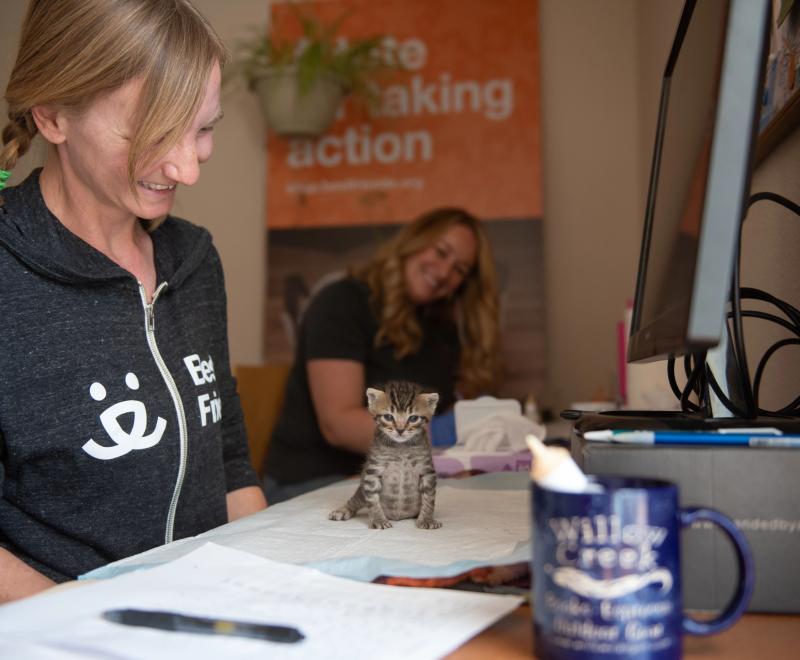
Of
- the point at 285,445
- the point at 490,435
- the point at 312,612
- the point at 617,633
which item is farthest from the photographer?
the point at 285,445

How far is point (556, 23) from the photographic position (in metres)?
3.14

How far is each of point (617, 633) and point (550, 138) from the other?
9.51ft

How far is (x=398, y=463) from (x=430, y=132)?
2510 millimetres

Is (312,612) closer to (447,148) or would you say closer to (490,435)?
(490,435)

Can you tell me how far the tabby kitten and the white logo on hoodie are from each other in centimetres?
34

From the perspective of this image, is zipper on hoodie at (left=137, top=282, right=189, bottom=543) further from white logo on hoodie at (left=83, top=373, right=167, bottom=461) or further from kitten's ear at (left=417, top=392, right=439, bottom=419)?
kitten's ear at (left=417, top=392, right=439, bottom=419)

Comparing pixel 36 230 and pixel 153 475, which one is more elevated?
pixel 36 230

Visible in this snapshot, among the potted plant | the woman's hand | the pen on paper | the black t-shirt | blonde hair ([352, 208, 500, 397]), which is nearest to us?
the pen on paper

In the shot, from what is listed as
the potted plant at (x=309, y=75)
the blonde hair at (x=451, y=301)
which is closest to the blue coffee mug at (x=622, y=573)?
the blonde hair at (x=451, y=301)

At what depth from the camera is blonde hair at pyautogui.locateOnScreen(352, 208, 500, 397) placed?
2262 millimetres

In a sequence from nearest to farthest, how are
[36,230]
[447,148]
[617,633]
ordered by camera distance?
[617,633], [36,230], [447,148]

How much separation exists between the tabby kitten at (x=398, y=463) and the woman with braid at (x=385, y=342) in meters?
1.12

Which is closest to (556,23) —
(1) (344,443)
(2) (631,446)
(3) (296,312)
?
(3) (296,312)

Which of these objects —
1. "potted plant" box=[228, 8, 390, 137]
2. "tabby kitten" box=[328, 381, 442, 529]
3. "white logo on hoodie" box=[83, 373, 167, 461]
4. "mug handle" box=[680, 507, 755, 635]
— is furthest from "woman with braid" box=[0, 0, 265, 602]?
"potted plant" box=[228, 8, 390, 137]
